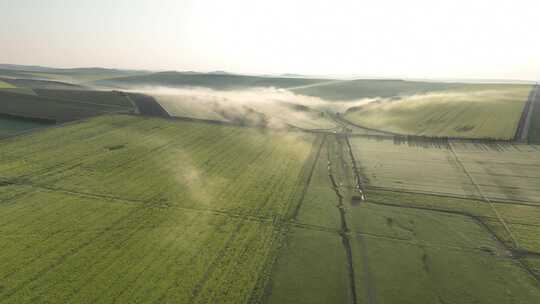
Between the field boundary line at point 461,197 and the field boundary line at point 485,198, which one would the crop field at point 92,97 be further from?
the field boundary line at point 485,198

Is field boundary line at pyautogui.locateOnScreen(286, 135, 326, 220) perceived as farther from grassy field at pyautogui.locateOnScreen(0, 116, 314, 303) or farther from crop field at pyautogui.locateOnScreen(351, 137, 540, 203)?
crop field at pyautogui.locateOnScreen(351, 137, 540, 203)

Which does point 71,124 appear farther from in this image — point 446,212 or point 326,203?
point 446,212

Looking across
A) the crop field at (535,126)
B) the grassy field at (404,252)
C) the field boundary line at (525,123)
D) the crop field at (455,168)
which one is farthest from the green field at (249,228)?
the crop field at (535,126)

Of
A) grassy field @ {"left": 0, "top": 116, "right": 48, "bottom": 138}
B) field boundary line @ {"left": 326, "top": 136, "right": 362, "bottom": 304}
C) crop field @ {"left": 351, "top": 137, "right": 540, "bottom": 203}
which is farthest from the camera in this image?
grassy field @ {"left": 0, "top": 116, "right": 48, "bottom": 138}

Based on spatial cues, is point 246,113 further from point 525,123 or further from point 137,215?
point 525,123

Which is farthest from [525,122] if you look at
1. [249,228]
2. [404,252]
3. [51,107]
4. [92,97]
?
[92,97]

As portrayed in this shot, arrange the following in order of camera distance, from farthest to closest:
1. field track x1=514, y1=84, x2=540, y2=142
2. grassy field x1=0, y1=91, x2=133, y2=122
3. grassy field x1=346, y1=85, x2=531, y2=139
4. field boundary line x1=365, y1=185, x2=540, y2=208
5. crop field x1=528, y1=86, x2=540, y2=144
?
grassy field x1=346, y1=85, x2=531, y2=139 → grassy field x1=0, y1=91, x2=133, y2=122 → field track x1=514, y1=84, x2=540, y2=142 → crop field x1=528, y1=86, x2=540, y2=144 → field boundary line x1=365, y1=185, x2=540, y2=208

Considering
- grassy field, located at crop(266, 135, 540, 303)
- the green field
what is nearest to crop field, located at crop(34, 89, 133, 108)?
the green field
